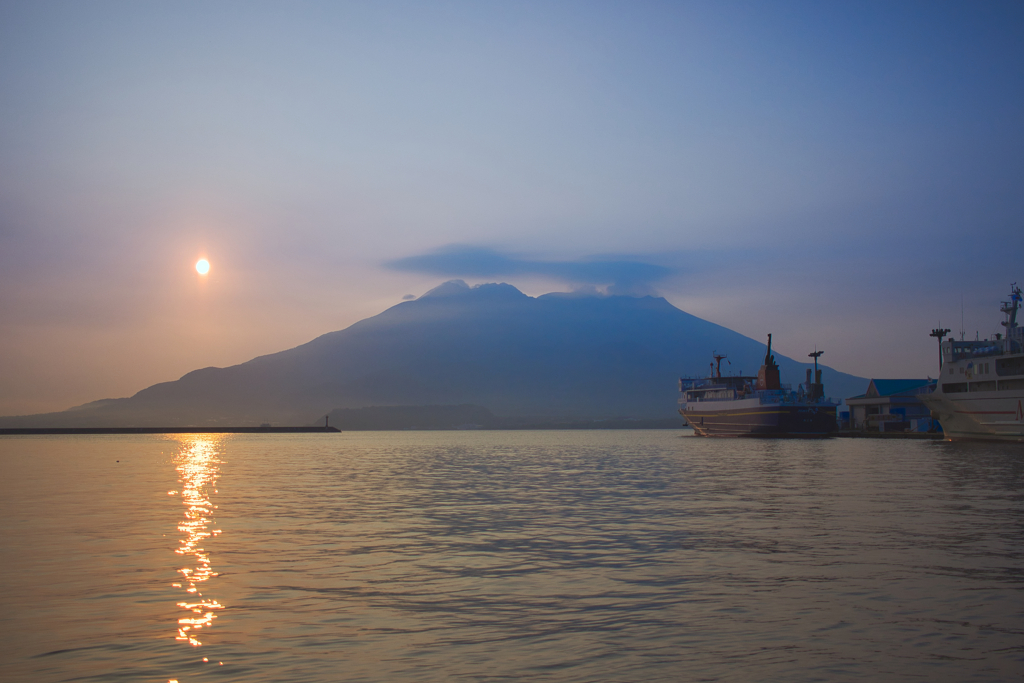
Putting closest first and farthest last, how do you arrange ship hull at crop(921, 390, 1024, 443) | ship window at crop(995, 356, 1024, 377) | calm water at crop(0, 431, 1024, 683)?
calm water at crop(0, 431, 1024, 683) < ship hull at crop(921, 390, 1024, 443) < ship window at crop(995, 356, 1024, 377)

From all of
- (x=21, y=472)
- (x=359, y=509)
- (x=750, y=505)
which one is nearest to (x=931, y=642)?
(x=750, y=505)

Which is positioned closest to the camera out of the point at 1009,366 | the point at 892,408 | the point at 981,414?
the point at 1009,366

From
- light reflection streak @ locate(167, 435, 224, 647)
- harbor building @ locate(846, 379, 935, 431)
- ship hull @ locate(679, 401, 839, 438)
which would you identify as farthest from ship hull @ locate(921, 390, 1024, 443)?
light reflection streak @ locate(167, 435, 224, 647)

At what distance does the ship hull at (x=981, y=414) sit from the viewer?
82062mm

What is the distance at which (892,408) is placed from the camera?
13725 cm

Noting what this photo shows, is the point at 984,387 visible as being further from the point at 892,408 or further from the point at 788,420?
the point at 892,408

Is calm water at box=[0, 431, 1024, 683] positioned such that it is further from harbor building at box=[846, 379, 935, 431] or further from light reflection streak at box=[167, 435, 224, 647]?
harbor building at box=[846, 379, 935, 431]

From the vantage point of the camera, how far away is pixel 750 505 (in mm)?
30562

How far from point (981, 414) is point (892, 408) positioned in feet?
170

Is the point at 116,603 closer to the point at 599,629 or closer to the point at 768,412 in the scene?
the point at 599,629

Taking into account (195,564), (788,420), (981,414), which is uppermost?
(981,414)

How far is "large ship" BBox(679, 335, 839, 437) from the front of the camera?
404ft

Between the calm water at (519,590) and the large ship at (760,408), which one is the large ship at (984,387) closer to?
the large ship at (760,408)

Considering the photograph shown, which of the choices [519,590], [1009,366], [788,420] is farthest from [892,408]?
[519,590]
